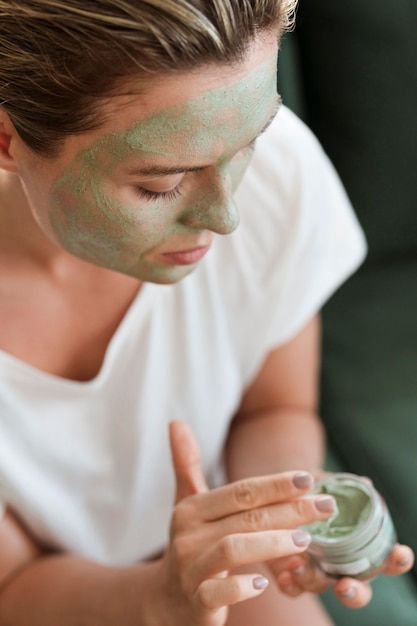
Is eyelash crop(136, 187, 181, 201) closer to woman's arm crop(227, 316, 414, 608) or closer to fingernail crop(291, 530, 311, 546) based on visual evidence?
fingernail crop(291, 530, 311, 546)

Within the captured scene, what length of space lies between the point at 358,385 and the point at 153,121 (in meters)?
0.77

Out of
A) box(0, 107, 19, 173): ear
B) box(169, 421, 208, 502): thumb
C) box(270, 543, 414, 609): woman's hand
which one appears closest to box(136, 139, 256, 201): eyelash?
box(0, 107, 19, 173): ear

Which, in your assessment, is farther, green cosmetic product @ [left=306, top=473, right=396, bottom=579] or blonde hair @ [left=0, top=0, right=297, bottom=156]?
green cosmetic product @ [left=306, top=473, right=396, bottom=579]

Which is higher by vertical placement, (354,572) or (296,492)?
(296,492)

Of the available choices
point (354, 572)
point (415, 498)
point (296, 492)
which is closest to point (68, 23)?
point (296, 492)

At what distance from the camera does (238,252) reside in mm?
1045

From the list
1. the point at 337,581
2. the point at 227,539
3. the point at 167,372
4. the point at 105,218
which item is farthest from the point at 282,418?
the point at 105,218

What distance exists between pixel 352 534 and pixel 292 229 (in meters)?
0.40

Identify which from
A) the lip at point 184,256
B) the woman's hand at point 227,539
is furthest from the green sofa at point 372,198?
the lip at point 184,256

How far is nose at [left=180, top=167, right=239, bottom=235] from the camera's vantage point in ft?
2.34

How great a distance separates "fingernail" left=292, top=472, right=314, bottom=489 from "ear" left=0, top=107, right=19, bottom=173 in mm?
385

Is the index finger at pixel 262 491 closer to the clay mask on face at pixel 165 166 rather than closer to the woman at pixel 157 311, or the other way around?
the woman at pixel 157 311

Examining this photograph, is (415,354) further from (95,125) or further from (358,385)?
(95,125)

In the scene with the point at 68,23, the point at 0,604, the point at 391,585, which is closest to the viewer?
the point at 68,23
